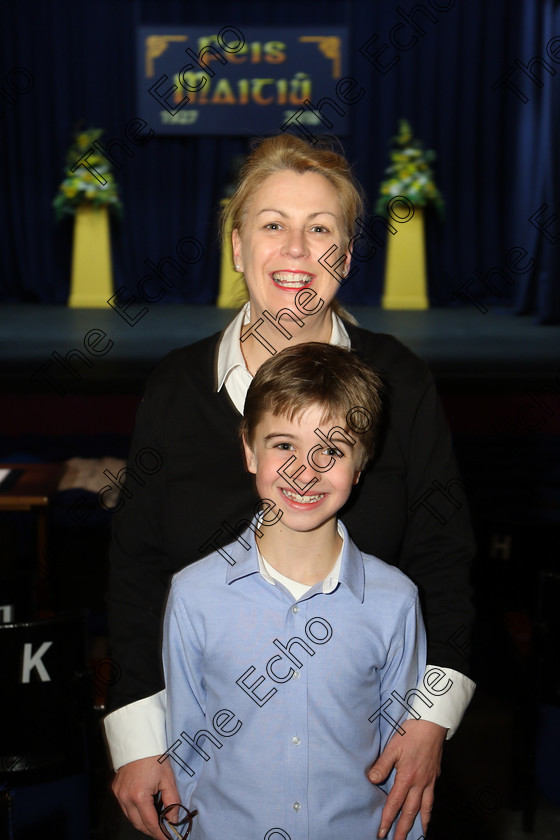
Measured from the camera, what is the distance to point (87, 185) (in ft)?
21.7

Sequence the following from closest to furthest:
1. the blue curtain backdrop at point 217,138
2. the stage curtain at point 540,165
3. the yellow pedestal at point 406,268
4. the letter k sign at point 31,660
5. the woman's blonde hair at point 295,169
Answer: the woman's blonde hair at point 295,169, the letter k sign at point 31,660, the stage curtain at point 540,165, the yellow pedestal at point 406,268, the blue curtain backdrop at point 217,138

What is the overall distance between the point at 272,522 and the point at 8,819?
478mm

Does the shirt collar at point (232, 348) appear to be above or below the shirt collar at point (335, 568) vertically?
above

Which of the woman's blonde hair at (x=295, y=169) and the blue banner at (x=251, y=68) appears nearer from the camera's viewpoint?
the woman's blonde hair at (x=295, y=169)

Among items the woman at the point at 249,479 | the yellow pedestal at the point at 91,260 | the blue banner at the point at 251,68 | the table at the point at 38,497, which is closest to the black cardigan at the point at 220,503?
the woman at the point at 249,479

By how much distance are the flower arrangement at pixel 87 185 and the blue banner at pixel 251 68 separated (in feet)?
2.01

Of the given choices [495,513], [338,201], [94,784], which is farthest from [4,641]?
[495,513]

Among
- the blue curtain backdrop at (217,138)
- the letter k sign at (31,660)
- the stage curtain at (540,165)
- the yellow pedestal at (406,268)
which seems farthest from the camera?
the blue curtain backdrop at (217,138)

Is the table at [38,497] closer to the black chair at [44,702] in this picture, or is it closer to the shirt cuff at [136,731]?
the black chair at [44,702]

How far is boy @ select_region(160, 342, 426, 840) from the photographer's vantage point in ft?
3.55

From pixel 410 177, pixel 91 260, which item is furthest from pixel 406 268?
pixel 91 260

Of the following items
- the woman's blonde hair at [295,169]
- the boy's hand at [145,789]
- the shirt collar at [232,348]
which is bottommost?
the boy's hand at [145,789]

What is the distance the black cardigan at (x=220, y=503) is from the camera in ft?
3.96

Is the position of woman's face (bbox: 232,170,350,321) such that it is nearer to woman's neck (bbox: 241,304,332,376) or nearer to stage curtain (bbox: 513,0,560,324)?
woman's neck (bbox: 241,304,332,376)
